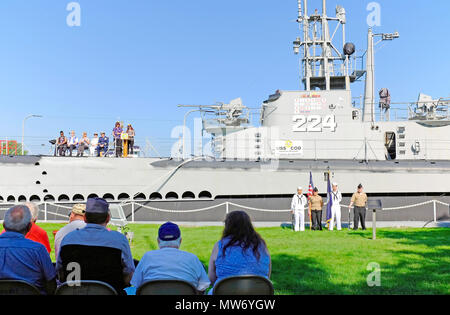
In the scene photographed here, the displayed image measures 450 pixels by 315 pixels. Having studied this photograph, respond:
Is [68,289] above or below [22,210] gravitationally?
below

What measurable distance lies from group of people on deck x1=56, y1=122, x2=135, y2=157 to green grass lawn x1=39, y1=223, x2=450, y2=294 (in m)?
4.43

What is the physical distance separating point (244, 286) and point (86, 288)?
48.0 inches

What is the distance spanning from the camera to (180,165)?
600 inches

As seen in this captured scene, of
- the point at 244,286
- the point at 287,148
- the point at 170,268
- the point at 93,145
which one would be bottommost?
the point at 244,286

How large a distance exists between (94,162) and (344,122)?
10.3 m

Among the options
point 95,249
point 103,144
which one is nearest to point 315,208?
point 103,144

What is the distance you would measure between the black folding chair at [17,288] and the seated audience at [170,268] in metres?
0.79

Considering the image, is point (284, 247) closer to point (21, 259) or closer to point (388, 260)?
point (388, 260)

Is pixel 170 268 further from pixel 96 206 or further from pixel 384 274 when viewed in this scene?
pixel 384 274

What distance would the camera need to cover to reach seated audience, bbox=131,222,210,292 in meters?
3.30

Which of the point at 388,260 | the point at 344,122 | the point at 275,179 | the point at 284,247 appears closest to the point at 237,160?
the point at 275,179

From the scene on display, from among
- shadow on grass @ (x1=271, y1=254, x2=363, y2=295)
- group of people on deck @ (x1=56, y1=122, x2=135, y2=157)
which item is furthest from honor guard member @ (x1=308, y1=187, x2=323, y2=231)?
group of people on deck @ (x1=56, y1=122, x2=135, y2=157)

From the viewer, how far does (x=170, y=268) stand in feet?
10.9

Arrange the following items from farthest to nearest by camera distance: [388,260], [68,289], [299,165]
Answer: [299,165], [388,260], [68,289]
